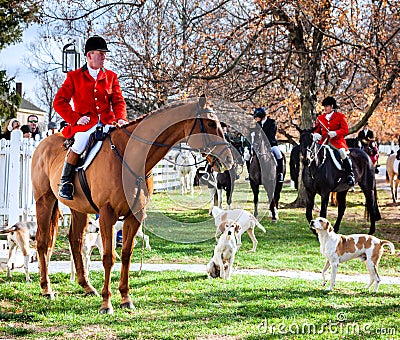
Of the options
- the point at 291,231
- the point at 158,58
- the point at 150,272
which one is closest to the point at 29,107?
the point at 158,58

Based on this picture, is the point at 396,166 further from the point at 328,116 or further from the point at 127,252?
the point at 127,252

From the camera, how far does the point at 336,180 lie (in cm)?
1323

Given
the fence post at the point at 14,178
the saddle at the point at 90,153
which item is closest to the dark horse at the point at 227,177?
the saddle at the point at 90,153

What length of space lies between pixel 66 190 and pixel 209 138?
1804mm

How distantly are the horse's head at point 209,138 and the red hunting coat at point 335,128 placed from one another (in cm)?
754

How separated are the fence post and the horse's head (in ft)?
17.6

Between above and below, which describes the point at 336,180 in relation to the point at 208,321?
above

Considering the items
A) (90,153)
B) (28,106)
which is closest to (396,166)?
(90,153)

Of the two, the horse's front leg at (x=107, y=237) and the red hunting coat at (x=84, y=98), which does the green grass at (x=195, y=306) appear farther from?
the red hunting coat at (x=84, y=98)

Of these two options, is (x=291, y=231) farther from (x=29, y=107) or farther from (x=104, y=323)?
(x=29, y=107)

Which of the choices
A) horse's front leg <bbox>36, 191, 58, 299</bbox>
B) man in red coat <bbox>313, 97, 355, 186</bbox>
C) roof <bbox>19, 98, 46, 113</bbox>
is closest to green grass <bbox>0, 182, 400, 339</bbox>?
horse's front leg <bbox>36, 191, 58, 299</bbox>

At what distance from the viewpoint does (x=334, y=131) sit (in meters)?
13.0

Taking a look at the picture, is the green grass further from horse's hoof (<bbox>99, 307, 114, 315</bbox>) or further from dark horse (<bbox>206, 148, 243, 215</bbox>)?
dark horse (<bbox>206, 148, 243, 215</bbox>)

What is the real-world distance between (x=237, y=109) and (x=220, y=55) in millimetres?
10278
